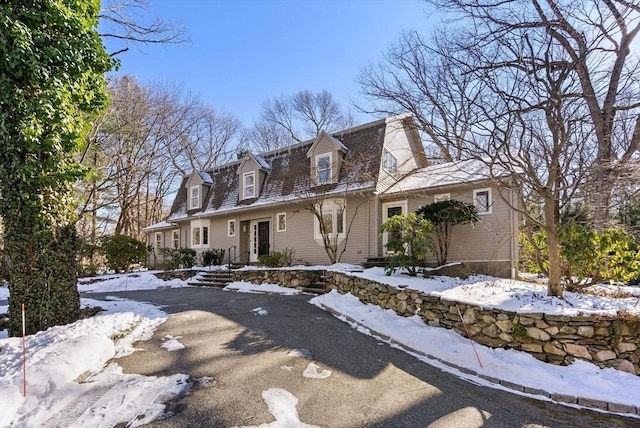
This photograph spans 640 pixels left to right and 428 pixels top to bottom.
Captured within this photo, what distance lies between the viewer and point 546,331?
5.33m

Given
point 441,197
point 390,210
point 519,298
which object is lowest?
point 519,298

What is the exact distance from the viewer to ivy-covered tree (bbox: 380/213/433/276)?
352 inches

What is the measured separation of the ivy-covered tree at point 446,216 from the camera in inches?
416

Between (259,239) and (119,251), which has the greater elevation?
(259,239)

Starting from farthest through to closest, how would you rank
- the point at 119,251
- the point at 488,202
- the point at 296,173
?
the point at 119,251, the point at 296,173, the point at 488,202

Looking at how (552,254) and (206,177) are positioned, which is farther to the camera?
(206,177)

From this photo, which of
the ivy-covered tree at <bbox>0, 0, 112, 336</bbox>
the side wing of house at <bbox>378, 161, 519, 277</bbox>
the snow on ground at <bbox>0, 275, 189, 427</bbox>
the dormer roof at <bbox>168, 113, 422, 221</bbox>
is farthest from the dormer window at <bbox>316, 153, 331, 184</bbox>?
the snow on ground at <bbox>0, 275, 189, 427</bbox>

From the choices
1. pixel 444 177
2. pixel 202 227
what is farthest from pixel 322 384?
pixel 202 227

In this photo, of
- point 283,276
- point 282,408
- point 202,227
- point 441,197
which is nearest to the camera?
point 282,408

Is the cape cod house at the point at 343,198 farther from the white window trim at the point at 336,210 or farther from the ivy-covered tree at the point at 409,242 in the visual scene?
the ivy-covered tree at the point at 409,242

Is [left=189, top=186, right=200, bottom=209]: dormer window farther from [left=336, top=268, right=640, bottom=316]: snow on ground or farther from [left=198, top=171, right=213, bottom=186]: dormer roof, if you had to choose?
[left=336, top=268, right=640, bottom=316]: snow on ground

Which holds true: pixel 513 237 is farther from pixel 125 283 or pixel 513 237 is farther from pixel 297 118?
pixel 297 118

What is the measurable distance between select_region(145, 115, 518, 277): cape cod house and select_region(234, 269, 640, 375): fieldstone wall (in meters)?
4.73

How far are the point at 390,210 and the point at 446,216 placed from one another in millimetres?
2684
